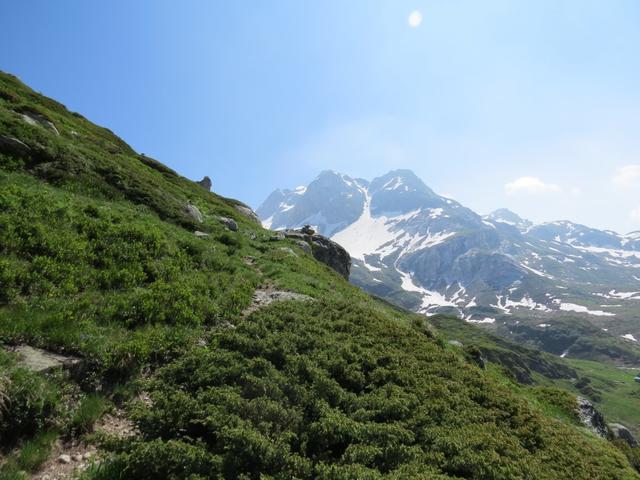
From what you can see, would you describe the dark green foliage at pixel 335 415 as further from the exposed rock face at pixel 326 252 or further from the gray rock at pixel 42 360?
the exposed rock face at pixel 326 252

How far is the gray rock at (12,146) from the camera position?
25.8 m

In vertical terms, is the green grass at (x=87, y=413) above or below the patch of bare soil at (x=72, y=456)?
above

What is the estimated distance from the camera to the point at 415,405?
12.1 meters

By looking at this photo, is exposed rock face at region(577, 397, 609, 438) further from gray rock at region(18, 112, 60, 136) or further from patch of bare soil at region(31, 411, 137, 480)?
gray rock at region(18, 112, 60, 136)

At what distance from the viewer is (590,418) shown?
23.8 m

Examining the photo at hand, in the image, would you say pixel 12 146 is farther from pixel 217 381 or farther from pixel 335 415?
pixel 335 415

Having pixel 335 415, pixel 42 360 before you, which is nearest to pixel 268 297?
pixel 335 415

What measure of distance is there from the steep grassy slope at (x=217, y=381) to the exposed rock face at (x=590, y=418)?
8207mm

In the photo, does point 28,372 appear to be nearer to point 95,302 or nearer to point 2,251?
point 95,302

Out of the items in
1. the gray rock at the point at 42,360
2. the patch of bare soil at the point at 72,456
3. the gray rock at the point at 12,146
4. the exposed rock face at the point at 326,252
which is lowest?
the patch of bare soil at the point at 72,456

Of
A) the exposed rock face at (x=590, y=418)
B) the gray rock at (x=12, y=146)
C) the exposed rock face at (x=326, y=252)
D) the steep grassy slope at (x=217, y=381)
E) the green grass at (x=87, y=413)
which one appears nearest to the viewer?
the steep grassy slope at (x=217, y=381)

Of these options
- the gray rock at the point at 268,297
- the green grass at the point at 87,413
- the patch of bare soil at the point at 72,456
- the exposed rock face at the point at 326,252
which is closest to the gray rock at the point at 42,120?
the exposed rock face at the point at 326,252

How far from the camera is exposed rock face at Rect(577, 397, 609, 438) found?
75.8 feet

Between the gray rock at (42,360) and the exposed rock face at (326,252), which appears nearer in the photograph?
the gray rock at (42,360)
